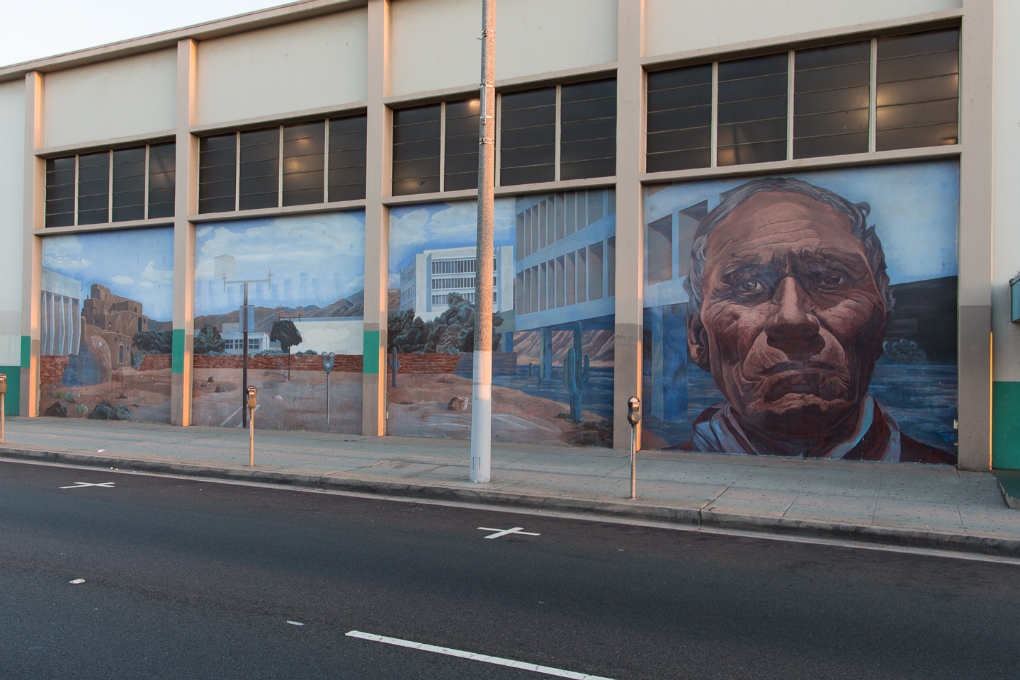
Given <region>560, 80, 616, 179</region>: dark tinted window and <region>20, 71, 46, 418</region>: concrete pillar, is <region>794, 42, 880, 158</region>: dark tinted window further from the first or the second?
<region>20, 71, 46, 418</region>: concrete pillar

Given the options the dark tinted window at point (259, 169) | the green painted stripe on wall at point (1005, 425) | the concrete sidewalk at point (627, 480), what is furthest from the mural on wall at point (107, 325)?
the green painted stripe on wall at point (1005, 425)

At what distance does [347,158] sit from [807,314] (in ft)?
33.3

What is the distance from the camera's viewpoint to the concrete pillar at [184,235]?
727 inches

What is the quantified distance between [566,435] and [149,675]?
10.9 metres

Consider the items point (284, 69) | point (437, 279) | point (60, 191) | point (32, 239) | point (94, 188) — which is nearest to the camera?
point (437, 279)

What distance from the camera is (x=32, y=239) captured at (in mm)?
20500

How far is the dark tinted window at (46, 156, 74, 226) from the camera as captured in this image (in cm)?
2044

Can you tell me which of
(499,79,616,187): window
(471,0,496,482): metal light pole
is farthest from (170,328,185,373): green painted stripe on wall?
(471,0,496,482): metal light pole

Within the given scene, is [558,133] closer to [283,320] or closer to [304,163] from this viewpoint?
[304,163]

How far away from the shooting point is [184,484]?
37.5ft

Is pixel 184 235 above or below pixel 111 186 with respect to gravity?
below

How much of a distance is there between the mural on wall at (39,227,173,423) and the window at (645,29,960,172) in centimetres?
1246

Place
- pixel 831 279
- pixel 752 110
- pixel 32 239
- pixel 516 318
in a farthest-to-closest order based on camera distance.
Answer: pixel 32 239 < pixel 516 318 < pixel 752 110 < pixel 831 279

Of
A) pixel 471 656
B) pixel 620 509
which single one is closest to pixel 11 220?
pixel 620 509
